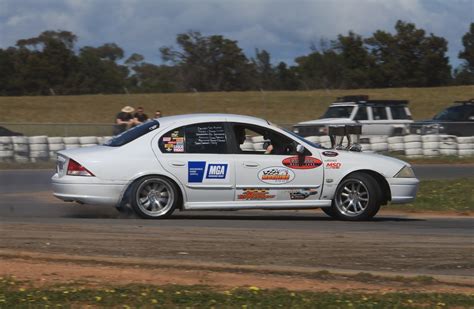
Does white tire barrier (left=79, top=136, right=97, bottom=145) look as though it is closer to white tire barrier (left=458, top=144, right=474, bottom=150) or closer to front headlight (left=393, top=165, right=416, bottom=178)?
white tire barrier (left=458, top=144, right=474, bottom=150)

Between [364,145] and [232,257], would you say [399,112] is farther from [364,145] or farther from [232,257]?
[232,257]

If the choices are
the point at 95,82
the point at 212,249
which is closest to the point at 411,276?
the point at 212,249

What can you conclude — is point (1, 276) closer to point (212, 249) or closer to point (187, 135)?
point (212, 249)

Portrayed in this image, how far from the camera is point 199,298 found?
6824mm

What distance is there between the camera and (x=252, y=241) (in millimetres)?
9672

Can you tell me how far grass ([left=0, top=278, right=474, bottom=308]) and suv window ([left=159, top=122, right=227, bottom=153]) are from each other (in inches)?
175

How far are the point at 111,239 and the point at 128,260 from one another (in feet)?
4.01

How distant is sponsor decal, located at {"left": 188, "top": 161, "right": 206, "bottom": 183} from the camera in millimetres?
11430

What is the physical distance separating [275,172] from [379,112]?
17.0m

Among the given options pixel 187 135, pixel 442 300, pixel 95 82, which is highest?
pixel 95 82

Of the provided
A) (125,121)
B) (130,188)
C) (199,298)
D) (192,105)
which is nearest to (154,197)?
(130,188)

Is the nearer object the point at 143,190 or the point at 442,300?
the point at 442,300

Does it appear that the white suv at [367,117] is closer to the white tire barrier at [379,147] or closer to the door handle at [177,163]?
the white tire barrier at [379,147]

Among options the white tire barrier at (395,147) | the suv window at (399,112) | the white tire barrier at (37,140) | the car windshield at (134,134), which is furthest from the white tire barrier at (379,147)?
the car windshield at (134,134)
